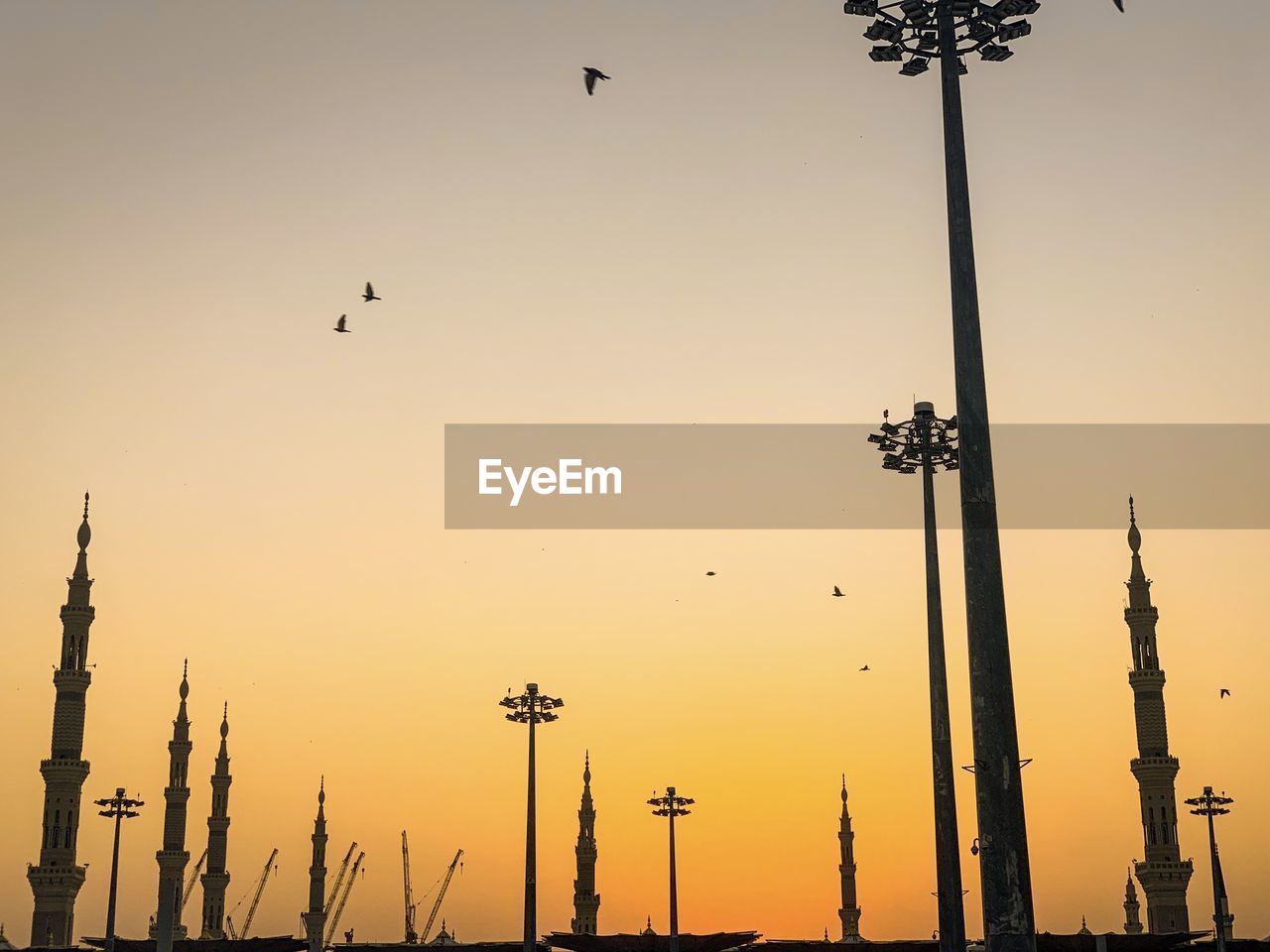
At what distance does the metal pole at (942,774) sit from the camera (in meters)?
41.1

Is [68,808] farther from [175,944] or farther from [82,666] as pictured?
[175,944]

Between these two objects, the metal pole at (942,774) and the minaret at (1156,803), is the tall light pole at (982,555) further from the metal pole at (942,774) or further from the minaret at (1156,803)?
the minaret at (1156,803)

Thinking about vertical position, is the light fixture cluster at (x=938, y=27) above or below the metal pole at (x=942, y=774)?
above

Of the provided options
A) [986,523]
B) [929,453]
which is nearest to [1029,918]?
[986,523]

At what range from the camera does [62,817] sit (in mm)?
107500

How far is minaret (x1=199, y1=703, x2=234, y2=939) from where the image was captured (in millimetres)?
145125

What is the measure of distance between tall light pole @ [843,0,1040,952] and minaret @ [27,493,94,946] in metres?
101

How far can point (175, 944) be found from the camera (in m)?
81.2

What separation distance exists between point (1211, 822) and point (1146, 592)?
1401 inches

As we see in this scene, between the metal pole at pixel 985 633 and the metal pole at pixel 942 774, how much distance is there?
24849 millimetres

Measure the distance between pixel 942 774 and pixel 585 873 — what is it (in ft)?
379

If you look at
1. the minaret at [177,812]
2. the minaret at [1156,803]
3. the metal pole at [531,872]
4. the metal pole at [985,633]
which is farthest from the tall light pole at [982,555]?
the minaret at [177,812]

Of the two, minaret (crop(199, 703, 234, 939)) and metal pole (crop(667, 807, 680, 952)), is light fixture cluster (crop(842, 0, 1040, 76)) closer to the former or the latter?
metal pole (crop(667, 807, 680, 952))

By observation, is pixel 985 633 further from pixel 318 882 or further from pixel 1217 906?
pixel 318 882
